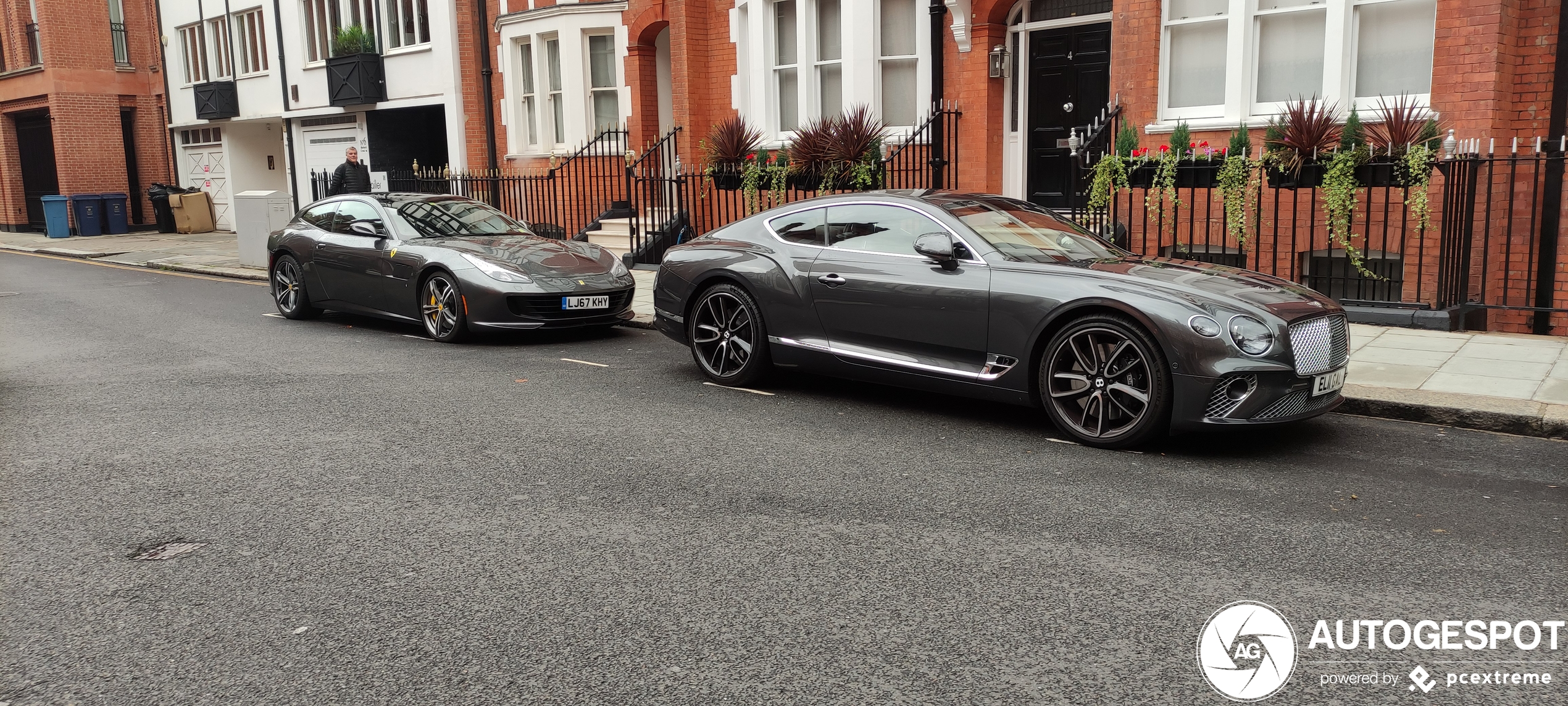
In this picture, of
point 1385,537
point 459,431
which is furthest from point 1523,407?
point 459,431

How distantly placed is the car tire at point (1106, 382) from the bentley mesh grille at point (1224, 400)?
21cm

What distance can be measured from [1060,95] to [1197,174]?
10.3 ft

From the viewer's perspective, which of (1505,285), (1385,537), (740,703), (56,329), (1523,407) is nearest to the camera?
(740,703)

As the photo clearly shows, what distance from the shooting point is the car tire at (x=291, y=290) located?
11945 mm

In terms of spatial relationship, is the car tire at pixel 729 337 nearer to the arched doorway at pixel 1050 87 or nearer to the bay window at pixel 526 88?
the arched doorway at pixel 1050 87

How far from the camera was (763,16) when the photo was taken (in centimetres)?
1634

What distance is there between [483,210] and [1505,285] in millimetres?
9371

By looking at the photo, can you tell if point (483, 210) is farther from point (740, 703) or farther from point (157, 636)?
point (740, 703)

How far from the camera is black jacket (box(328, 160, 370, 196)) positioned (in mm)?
18250

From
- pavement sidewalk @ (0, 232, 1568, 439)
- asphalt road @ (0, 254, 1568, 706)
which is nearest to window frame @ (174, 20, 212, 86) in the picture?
pavement sidewalk @ (0, 232, 1568, 439)

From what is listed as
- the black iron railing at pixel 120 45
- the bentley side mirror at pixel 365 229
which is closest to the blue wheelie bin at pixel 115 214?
the black iron railing at pixel 120 45

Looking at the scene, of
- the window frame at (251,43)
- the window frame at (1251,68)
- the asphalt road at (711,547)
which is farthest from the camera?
the window frame at (251,43)

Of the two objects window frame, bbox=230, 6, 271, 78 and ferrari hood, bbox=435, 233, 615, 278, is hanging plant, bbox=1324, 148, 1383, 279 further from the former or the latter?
window frame, bbox=230, 6, 271, 78

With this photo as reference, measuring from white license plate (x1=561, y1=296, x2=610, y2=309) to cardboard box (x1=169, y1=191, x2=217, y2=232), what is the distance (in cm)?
2365
